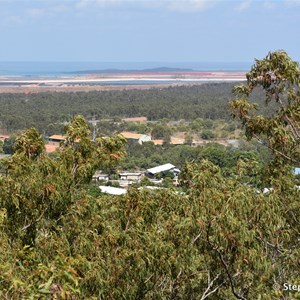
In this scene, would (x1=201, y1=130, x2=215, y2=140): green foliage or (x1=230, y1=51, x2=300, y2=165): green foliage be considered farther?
(x1=201, y1=130, x2=215, y2=140): green foliage

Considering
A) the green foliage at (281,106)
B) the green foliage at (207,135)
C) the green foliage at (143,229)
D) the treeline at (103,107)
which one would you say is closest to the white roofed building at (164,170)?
the green foliage at (207,135)

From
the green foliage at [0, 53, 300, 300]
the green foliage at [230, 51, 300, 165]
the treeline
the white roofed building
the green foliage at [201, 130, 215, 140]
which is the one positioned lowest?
the green foliage at [201, 130, 215, 140]

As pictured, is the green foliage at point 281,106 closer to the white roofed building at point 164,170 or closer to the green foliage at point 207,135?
the white roofed building at point 164,170

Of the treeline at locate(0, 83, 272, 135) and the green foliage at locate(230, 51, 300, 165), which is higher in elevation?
the green foliage at locate(230, 51, 300, 165)

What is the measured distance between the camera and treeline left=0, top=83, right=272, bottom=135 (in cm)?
5036

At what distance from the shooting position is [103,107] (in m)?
62.4

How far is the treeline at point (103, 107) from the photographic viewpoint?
5036cm

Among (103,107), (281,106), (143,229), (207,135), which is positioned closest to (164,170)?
(207,135)

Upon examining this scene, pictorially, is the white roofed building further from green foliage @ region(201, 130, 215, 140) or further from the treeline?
the treeline

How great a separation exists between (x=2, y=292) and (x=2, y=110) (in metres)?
58.2

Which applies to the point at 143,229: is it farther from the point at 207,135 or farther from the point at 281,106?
the point at 207,135

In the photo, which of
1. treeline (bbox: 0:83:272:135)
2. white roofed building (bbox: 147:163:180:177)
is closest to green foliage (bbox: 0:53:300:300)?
white roofed building (bbox: 147:163:180:177)

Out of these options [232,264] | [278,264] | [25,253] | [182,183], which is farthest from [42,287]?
[182,183]

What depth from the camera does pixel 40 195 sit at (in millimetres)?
5402
